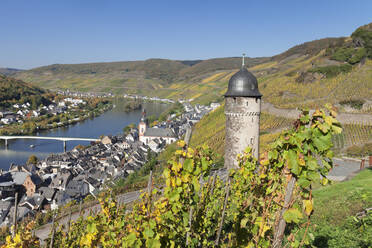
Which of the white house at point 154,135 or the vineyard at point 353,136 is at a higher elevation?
the vineyard at point 353,136

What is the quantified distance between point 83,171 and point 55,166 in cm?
630

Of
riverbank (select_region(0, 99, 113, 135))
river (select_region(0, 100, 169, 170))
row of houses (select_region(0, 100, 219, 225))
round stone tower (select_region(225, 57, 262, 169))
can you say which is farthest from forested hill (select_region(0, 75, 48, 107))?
round stone tower (select_region(225, 57, 262, 169))

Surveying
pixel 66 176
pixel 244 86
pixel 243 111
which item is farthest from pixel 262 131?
pixel 66 176

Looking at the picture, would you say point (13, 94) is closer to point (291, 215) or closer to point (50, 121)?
point (50, 121)

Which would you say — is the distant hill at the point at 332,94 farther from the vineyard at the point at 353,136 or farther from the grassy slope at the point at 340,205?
the grassy slope at the point at 340,205

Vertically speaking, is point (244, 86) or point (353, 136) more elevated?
point (244, 86)

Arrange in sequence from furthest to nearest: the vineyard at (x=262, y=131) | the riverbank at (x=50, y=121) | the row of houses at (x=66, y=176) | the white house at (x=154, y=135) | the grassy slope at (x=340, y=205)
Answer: the riverbank at (x=50, y=121)
the white house at (x=154, y=135)
the vineyard at (x=262, y=131)
the row of houses at (x=66, y=176)
the grassy slope at (x=340, y=205)

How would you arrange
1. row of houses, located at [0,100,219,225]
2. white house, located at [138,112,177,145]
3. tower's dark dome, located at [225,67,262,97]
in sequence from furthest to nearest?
white house, located at [138,112,177,145] < row of houses, located at [0,100,219,225] < tower's dark dome, located at [225,67,262,97]

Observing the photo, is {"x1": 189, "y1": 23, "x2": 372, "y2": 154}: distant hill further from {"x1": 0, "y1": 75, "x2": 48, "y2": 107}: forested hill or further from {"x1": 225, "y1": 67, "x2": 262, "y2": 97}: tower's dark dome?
{"x1": 0, "y1": 75, "x2": 48, "y2": 107}: forested hill

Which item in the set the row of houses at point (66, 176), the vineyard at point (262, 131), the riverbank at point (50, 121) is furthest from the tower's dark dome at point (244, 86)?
the riverbank at point (50, 121)

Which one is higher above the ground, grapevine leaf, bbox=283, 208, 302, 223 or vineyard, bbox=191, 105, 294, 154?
grapevine leaf, bbox=283, 208, 302, 223

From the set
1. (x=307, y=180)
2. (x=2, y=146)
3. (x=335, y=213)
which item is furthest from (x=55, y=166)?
(x=307, y=180)

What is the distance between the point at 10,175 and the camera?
37531mm

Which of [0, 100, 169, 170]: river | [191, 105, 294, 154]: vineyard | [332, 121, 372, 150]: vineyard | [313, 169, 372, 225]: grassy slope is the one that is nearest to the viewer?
[313, 169, 372, 225]: grassy slope
